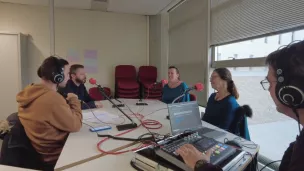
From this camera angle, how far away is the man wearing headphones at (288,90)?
2.11 ft

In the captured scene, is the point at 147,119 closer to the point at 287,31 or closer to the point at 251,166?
the point at 251,166

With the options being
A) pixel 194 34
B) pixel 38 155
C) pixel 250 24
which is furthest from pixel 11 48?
pixel 250 24

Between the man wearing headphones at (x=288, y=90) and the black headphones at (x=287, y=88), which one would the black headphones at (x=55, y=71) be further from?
the black headphones at (x=287, y=88)

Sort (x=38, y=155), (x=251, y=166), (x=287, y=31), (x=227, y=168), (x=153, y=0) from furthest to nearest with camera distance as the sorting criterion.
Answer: (x=153, y=0) < (x=287, y=31) < (x=38, y=155) < (x=251, y=166) < (x=227, y=168)

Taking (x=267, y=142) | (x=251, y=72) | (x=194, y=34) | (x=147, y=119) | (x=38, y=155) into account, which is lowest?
(x=267, y=142)

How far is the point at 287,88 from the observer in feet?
2.27

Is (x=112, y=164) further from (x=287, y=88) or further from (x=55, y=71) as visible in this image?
(x=55, y=71)

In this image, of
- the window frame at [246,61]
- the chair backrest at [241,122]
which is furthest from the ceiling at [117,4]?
the chair backrest at [241,122]

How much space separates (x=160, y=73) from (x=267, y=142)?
273cm

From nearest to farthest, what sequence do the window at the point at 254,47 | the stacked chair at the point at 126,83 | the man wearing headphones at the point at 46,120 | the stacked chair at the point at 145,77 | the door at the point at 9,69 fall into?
the man wearing headphones at the point at 46,120, the window at the point at 254,47, the door at the point at 9,69, the stacked chair at the point at 126,83, the stacked chair at the point at 145,77

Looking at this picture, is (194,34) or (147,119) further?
(194,34)

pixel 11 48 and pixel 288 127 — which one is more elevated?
pixel 11 48

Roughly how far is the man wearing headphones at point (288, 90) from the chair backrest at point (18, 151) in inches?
41.1

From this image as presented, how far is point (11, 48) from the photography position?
138 inches
